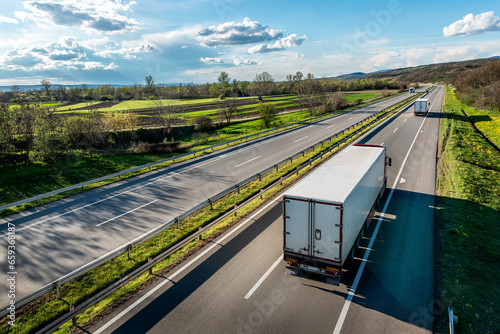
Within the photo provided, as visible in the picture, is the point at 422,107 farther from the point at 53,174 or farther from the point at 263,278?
the point at 53,174

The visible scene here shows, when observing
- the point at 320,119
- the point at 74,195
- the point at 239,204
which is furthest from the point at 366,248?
the point at 320,119

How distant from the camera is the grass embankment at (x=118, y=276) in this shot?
7.84 metres

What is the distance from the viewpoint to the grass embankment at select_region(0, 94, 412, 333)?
309 inches

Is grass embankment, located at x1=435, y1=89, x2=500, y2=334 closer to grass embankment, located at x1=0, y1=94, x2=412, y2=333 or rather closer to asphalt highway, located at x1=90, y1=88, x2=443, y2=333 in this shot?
asphalt highway, located at x1=90, y1=88, x2=443, y2=333

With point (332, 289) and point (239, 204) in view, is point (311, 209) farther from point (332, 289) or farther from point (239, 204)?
point (239, 204)

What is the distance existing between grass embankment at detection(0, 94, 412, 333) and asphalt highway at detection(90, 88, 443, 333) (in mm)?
533

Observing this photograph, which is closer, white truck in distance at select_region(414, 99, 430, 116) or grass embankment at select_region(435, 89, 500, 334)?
grass embankment at select_region(435, 89, 500, 334)

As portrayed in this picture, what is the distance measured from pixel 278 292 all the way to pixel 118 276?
549 centimetres

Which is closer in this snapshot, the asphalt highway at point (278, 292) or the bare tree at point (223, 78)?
the asphalt highway at point (278, 292)

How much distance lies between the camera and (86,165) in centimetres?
2603

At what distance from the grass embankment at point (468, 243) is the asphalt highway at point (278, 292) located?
0.49 m

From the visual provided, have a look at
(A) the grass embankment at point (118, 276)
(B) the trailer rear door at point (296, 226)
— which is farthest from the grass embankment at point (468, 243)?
(A) the grass embankment at point (118, 276)

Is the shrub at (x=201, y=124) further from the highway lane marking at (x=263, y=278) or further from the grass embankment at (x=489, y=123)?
the highway lane marking at (x=263, y=278)

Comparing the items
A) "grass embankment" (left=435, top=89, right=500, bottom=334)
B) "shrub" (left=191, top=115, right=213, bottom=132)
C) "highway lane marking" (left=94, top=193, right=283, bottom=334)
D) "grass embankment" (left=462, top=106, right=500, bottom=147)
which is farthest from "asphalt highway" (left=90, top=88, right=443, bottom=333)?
"shrub" (left=191, top=115, right=213, bottom=132)
